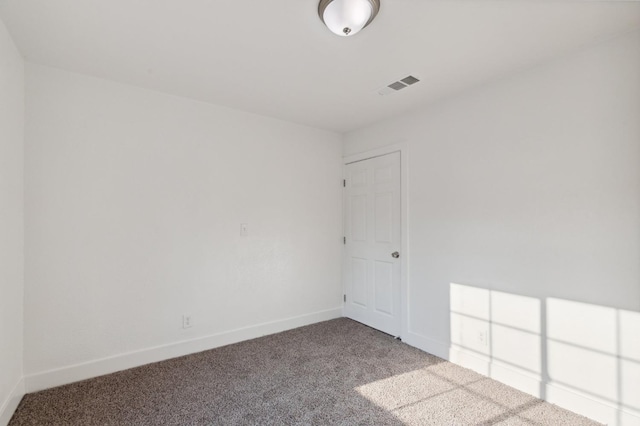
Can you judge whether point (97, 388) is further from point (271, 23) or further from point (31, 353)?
point (271, 23)

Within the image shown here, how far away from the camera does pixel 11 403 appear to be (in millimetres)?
1982

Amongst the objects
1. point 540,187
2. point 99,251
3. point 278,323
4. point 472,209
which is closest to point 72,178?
point 99,251

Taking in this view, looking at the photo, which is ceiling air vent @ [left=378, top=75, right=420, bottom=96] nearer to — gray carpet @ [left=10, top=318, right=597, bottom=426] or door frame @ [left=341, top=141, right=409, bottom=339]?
door frame @ [left=341, top=141, right=409, bottom=339]

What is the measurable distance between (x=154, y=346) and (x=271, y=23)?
110 inches

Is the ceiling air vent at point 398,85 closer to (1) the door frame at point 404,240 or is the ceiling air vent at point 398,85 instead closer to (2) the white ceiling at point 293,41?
(2) the white ceiling at point 293,41

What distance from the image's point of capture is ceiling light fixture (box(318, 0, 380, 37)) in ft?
5.26

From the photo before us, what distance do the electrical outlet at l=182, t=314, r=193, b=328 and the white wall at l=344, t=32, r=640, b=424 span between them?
223cm

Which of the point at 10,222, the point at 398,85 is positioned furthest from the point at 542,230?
the point at 10,222

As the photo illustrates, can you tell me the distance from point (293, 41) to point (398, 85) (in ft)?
3.49

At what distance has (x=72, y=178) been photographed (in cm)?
243

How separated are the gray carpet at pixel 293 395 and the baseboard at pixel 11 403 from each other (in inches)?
2.0

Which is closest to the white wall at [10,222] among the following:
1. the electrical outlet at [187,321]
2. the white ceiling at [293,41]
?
the white ceiling at [293,41]

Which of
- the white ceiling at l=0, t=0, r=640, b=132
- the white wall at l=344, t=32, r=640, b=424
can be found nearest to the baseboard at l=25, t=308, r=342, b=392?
the white wall at l=344, t=32, r=640, b=424

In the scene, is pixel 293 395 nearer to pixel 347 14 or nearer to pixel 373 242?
pixel 373 242
